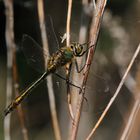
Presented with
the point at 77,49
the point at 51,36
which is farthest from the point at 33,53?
the point at 77,49

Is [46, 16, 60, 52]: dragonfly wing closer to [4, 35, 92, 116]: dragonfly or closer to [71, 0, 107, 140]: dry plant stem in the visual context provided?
[4, 35, 92, 116]: dragonfly

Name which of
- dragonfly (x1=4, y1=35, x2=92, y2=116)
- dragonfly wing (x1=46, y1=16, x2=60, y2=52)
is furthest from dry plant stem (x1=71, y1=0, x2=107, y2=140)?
dragonfly wing (x1=46, y1=16, x2=60, y2=52)

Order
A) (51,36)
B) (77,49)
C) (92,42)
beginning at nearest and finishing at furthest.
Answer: (92,42)
(77,49)
(51,36)

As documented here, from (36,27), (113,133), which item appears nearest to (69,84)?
(113,133)

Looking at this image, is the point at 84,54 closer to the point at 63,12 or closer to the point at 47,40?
the point at 47,40

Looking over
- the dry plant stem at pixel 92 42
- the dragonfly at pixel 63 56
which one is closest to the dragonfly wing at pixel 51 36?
the dragonfly at pixel 63 56

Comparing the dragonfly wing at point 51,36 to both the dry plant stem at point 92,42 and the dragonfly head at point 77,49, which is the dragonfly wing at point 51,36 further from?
the dry plant stem at point 92,42

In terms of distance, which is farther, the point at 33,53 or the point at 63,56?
the point at 33,53

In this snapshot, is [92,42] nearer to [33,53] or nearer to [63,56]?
[63,56]

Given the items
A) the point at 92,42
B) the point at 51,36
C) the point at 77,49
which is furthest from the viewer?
the point at 51,36
